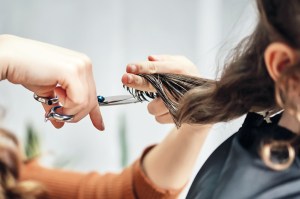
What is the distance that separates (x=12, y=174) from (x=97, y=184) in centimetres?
17

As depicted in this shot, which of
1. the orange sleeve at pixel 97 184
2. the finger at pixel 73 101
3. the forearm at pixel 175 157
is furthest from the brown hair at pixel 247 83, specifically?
the orange sleeve at pixel 97 184

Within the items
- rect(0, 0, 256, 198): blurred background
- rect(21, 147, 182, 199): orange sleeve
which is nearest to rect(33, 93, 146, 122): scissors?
rect(21, 147, 182, 199): orange sleeve

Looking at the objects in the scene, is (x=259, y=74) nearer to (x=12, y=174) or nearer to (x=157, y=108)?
(x=157, y=108)

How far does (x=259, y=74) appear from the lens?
445 mm

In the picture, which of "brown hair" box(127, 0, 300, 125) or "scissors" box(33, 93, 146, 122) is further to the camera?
"scissors" box(33, 93, 146, 122)

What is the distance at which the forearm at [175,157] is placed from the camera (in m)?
0.75

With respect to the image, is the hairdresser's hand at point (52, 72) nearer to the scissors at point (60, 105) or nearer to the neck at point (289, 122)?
the scissors at point (60, 105)

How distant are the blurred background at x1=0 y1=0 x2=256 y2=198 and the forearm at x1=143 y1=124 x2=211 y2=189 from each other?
0.54 meters

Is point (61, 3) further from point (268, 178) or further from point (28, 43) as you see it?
point (268, 178)

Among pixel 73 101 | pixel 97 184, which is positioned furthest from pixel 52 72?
pixel 97 184

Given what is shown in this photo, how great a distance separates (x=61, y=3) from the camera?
1.41 m

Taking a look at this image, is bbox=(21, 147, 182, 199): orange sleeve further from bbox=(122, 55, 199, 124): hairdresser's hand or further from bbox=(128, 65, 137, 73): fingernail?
bbox=(128, 65, 137, 73): fingernail

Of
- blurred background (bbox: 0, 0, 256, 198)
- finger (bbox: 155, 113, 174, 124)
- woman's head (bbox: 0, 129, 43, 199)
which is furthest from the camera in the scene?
blurred background (bbox: 0, 0, 256, 198)

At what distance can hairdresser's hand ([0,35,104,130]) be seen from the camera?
22.6 inches
